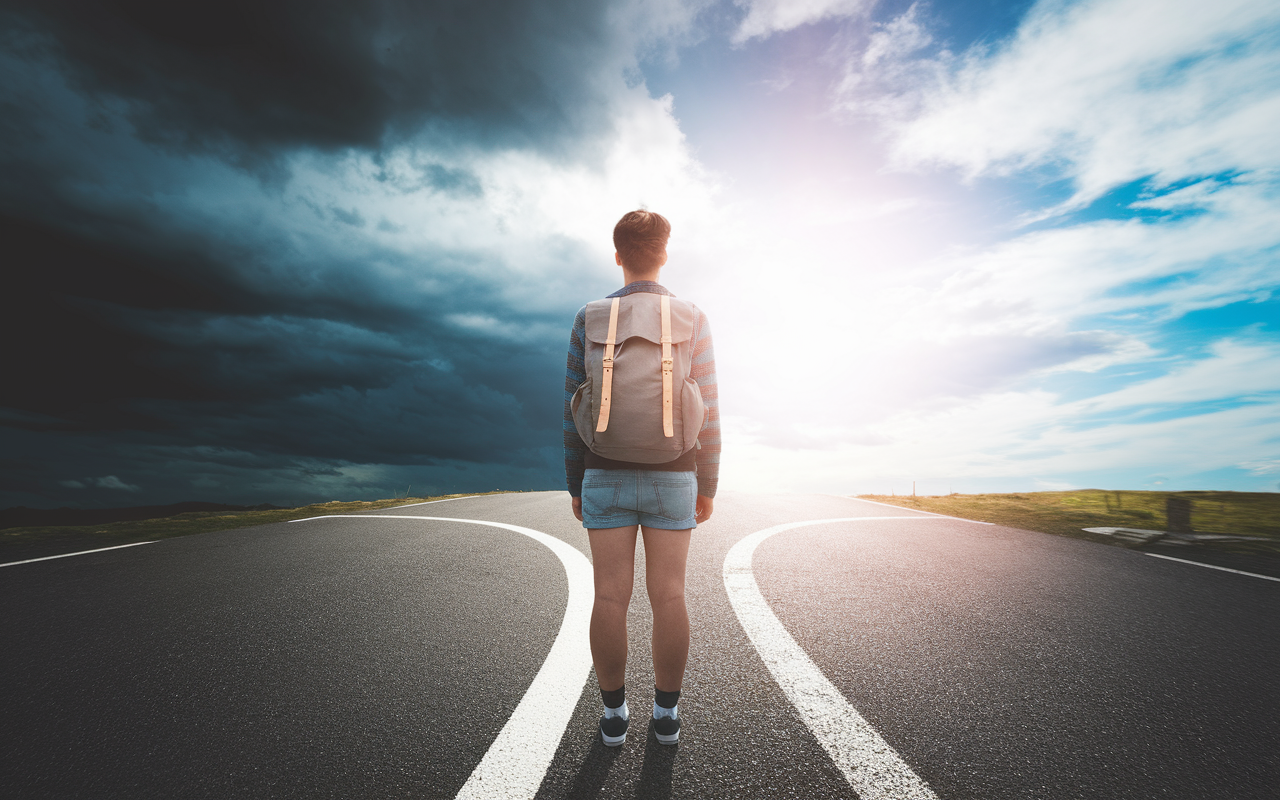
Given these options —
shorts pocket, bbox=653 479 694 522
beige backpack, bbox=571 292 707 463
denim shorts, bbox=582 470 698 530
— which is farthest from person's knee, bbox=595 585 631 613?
beige backpack, bbox=571 292 707 463

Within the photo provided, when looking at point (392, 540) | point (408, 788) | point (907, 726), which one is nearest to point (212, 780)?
point (408, 788)

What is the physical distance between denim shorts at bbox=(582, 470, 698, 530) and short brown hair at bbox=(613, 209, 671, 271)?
95 cm

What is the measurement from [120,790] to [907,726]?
3.04 m

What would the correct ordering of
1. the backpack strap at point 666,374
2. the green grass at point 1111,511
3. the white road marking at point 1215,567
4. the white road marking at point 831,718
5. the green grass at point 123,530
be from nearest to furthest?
the white road marking at point 831,718 → the backpack strap at point 666,374 → the white road marking at point 1215,567 → the green grass at point 123,530 → the green grass at point 1111,511

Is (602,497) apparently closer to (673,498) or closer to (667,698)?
(673,498)

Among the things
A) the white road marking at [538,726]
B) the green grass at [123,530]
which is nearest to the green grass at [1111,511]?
the white road marking at [538,726]

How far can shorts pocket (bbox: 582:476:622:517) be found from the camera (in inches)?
81.4

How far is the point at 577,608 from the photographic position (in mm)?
3621

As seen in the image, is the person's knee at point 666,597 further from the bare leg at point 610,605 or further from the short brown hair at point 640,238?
the short brown hair at point 640,238

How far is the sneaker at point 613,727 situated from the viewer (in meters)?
2.05

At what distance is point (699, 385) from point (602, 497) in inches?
25.6

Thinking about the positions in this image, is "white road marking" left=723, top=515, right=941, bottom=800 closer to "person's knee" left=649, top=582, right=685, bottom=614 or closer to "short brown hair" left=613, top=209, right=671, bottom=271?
"person's knee" left=649, top=582, right=685, bottom=614

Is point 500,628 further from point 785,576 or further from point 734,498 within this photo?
point 734,498

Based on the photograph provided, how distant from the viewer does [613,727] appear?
206 centimetres
